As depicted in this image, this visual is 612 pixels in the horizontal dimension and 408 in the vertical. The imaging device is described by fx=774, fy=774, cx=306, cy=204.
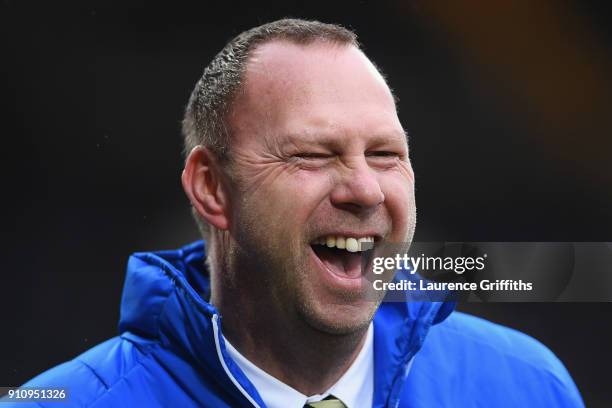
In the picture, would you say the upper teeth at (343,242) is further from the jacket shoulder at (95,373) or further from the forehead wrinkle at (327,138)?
the jacket shoulder at (95,373)

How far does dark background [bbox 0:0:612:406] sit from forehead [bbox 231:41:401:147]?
37.3 inches

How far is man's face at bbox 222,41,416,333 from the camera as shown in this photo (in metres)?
1.10

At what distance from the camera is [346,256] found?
117cm

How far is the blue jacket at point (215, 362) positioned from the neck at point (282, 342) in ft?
0.24

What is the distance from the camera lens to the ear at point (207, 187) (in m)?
1.21

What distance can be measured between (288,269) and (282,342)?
0.44 ft

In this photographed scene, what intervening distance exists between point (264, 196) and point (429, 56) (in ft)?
4.91

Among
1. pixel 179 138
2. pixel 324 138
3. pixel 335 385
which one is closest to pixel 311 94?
pixel 324 138

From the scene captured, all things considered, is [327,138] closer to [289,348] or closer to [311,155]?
[311,155]

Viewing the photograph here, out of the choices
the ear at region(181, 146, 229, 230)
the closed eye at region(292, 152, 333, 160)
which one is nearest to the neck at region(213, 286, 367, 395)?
the ear at region(181, 146, 229, 230)

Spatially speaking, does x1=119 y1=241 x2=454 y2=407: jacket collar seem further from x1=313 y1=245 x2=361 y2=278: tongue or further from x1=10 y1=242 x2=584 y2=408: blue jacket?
x1=313 y1=245 x2=361 y2=278: tongue

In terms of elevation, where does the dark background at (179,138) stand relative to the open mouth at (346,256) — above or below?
above

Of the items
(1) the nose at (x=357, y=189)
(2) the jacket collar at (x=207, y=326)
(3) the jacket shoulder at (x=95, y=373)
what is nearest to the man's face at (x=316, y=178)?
(1) the nose at (x=357, y=189)

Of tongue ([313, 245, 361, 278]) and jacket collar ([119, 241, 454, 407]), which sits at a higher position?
tongue ([313, 245, 361, 278])
